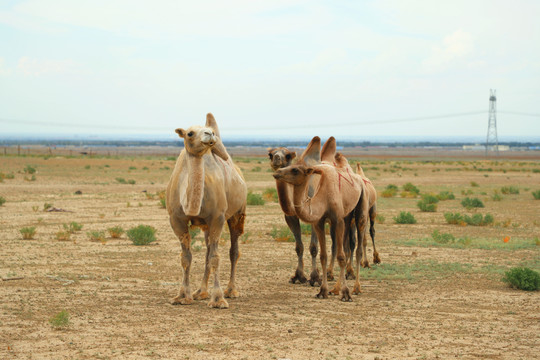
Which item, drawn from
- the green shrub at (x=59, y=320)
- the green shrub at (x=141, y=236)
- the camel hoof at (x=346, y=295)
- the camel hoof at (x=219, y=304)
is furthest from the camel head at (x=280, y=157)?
the green shrub at (x=141, y=236)

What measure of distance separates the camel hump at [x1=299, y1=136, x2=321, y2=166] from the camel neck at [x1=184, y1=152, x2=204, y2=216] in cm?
204

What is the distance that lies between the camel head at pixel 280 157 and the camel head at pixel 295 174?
49.6 inches

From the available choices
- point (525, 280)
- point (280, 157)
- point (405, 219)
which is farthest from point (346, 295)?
point (405, 219)

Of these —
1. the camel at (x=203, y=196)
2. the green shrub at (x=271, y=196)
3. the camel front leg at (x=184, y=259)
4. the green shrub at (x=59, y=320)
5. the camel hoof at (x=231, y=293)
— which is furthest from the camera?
the green shrub at (x=271, y=196)

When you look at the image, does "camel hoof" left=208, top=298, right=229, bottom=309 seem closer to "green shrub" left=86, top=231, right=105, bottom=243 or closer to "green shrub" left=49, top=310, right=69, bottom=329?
"green shrub" left=49, top=310, right=69, bottom=329

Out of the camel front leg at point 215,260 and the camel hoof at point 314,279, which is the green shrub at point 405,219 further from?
the camel front leg at point 215,260

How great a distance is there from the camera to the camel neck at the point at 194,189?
991cm

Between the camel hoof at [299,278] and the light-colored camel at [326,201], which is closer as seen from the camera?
the light-colored camel at [326,201]

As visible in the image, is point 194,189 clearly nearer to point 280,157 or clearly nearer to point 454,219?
point 280,157

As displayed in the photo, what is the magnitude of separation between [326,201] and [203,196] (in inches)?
82.7

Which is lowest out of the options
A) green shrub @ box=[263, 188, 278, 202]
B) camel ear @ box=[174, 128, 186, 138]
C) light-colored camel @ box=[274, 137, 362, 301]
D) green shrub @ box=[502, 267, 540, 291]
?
green shrub @ box=[263, 188, 278, 202]

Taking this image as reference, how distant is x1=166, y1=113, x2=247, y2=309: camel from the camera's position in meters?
9.97

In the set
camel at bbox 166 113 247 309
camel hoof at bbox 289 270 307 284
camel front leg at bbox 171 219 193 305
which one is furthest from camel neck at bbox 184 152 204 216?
camel hoof at bbox 289 270 307 284

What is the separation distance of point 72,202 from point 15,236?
11328mm
